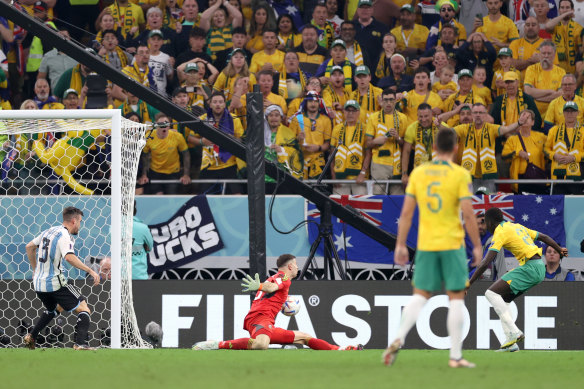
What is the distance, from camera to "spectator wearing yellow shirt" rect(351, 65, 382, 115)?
16781 millimetres

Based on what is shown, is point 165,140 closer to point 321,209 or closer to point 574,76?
point 321,209

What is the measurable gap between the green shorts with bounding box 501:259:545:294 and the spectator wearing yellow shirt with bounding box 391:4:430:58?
707cm

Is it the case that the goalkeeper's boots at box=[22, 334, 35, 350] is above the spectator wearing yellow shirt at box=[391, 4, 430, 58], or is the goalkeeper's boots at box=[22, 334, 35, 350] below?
below

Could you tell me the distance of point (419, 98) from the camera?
16.7 metres

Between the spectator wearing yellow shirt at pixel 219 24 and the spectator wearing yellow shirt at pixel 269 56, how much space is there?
2.21 ft

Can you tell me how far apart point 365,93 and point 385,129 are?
104 cm

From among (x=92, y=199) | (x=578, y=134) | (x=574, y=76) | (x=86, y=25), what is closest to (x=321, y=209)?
(x=92, y=199)

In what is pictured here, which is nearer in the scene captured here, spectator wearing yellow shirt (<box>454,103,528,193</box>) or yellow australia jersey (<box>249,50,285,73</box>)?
spectator wearing yellow shirt (<box>454,103,528,193</box>)

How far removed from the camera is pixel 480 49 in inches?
686

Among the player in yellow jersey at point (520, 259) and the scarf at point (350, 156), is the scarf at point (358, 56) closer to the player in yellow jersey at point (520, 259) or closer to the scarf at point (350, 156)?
the scarf at point (350, 156)

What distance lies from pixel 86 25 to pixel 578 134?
965 centimetres

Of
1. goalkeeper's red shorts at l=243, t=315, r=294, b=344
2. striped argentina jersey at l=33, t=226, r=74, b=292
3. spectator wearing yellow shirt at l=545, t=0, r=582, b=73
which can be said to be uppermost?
spectator wearing yellow shirt at l=545, t=0, r=582, b=73

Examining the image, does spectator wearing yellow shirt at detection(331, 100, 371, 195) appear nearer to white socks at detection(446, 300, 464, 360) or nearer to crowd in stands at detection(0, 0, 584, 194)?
crowd in stands at detection(0, 0, 584, 194)

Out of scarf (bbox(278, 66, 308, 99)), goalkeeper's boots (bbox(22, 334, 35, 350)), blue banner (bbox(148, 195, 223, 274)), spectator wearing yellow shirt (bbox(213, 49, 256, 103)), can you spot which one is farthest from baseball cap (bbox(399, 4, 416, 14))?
goalkeeper's boots (bbox(22, 334, 35, 350))
